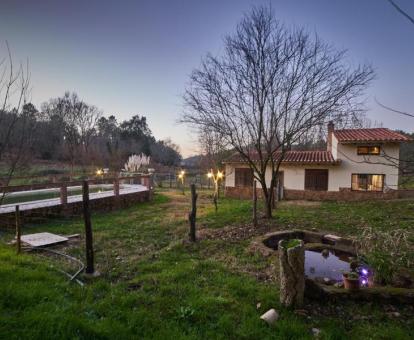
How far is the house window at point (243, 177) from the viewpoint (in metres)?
18.1

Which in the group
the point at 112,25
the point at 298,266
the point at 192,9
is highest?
the point at 192,9

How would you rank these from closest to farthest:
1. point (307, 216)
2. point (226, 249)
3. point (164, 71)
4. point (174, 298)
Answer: point (174, 298), point (226, 249), point (307, 216), point (164, 71)

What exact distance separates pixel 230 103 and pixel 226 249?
5.69 meters

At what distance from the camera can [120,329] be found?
287cm

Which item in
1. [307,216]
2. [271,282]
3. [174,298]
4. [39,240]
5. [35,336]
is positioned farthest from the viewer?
[307,216]

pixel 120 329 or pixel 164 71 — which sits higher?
pixel 164 71

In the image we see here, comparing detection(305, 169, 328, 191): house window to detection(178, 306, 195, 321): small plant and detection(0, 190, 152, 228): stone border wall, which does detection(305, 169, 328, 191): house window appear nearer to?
detection(0, 190, 152, 228): stone border wall

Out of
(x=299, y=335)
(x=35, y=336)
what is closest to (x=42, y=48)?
(x=35, y=336)

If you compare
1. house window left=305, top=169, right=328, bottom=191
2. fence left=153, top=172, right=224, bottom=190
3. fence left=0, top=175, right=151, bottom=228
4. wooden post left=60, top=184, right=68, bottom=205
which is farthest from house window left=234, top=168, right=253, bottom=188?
wooden post left=60, top=184, right=68, bottom=205

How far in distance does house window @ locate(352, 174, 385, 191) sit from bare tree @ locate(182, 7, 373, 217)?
7.69m

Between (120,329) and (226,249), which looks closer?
(120,329)

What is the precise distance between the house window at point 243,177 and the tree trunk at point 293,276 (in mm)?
14611

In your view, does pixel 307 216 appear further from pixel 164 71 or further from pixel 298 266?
pixel 164 71

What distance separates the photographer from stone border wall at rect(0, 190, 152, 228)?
923cm
